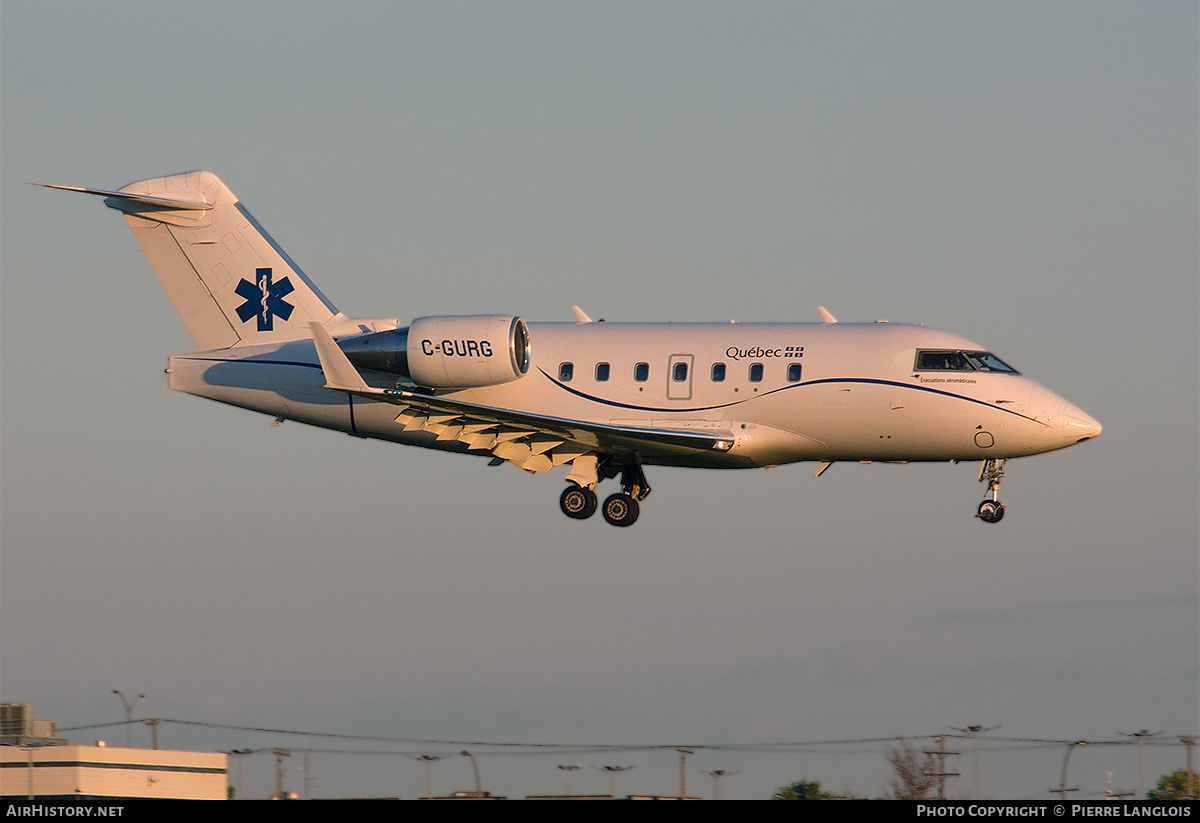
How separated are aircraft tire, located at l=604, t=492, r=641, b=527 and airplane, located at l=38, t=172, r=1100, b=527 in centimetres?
3

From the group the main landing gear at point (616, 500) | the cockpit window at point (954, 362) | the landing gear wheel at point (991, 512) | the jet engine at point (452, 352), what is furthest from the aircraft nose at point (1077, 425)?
the jet engine at point (452, 352)

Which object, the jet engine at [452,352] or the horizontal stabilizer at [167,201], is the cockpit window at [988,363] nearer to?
the jet engine at [452,352]

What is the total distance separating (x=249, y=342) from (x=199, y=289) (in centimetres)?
206

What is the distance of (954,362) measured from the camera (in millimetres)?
35031

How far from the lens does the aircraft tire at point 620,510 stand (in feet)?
124

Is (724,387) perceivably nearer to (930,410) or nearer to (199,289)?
(930,410)

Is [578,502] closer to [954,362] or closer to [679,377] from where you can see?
[679,377]

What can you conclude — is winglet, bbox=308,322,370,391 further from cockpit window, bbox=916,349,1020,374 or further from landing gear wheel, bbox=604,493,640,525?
cockpit window, bbox=916,349,1020,374

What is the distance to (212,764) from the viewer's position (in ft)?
153

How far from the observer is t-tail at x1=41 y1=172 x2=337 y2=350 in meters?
39.2

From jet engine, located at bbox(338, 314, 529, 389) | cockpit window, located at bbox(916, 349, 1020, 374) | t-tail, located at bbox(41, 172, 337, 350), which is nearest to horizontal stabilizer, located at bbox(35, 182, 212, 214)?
t-tail, located at bbox(41, 172, 337, 350)

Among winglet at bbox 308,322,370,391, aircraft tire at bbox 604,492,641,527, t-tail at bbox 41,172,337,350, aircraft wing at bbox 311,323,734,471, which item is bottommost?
aircraft tire at bbox 604,492,641,527
